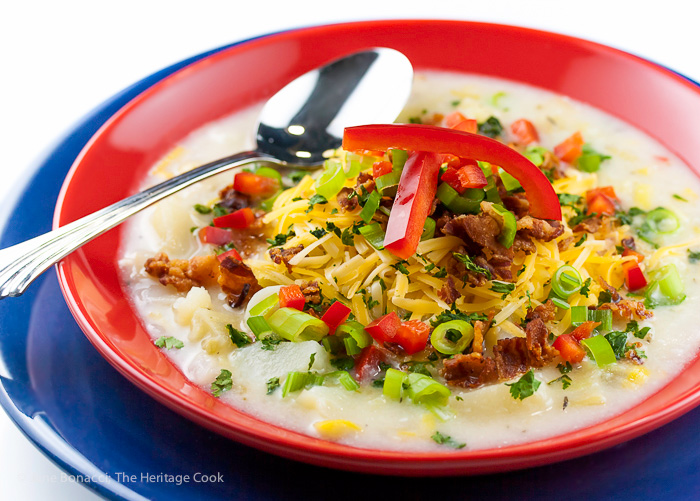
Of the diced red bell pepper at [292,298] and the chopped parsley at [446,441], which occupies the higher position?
the diced red bell pepper at [292,298]

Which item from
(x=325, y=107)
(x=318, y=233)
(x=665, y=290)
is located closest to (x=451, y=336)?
(x=318, y=233)

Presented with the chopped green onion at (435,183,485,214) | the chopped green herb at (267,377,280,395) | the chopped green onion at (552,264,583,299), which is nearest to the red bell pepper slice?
the chopped green onion at (435,183,485,214)

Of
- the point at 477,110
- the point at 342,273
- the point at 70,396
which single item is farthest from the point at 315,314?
the point at 477,110

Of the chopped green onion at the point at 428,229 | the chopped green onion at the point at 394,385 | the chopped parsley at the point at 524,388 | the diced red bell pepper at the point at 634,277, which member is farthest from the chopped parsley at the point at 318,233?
the diced red bell pepper at the point at 634,277

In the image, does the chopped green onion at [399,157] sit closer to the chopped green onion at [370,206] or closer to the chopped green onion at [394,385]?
the chopped green onion at [370,206]

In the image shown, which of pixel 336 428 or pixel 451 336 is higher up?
pixel 451 336

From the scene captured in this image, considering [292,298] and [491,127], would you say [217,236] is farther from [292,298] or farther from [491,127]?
[491,127]
